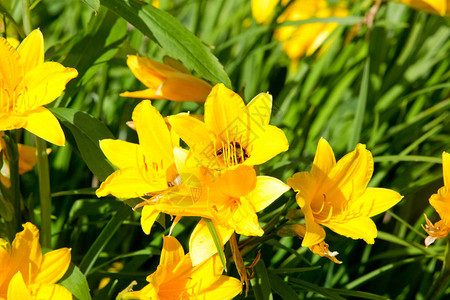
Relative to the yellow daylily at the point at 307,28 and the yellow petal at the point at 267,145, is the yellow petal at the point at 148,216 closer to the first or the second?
the yellow petal at the point at 267,145

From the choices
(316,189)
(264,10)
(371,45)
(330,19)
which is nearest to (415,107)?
(371,45)

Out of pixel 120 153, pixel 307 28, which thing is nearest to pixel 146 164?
pixel 120 153

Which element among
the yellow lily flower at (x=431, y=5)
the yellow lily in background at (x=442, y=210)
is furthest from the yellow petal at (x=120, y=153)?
the yellow lily flower at (x=431, y=5)

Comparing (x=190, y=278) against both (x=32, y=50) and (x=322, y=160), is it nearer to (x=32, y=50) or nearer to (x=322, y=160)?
(x=322, y=160)

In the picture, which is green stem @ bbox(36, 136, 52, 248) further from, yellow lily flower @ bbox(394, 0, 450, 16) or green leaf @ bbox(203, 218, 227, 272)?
yellow lily flower @ bbox(394, 0, 450, 16)

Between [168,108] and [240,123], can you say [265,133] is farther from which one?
[168,108]

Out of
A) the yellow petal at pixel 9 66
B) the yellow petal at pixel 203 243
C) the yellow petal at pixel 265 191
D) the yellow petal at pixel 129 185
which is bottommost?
the yellow petal at pixel 203 243
